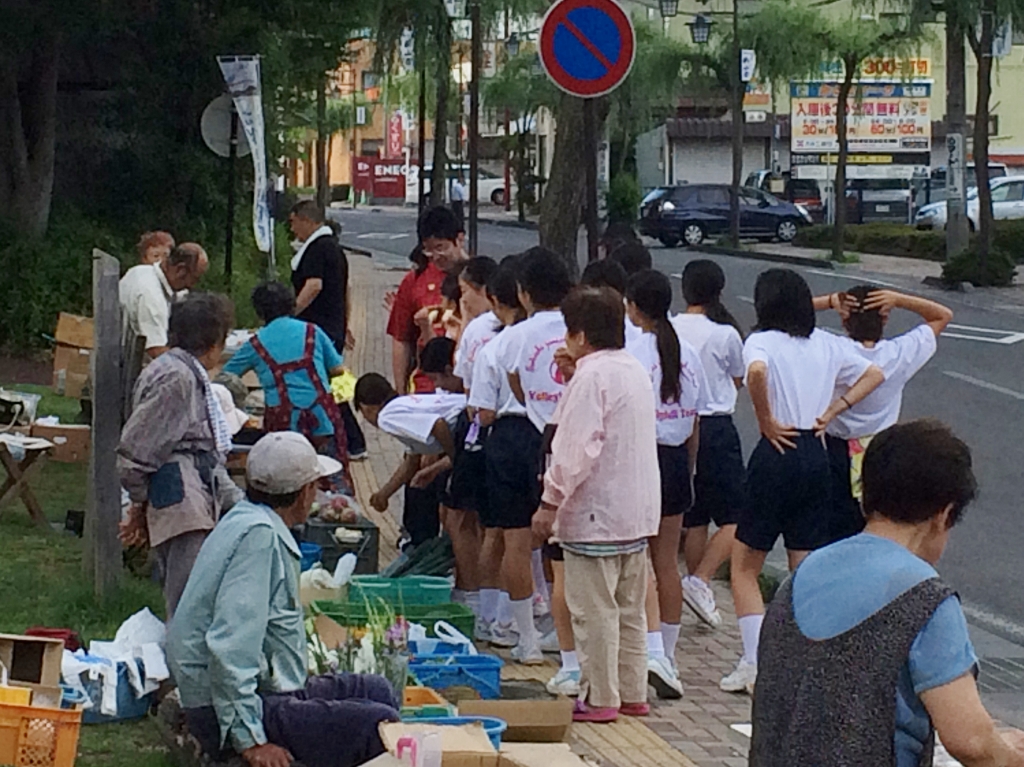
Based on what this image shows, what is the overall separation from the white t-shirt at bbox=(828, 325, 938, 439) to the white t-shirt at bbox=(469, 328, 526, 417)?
1436 mm

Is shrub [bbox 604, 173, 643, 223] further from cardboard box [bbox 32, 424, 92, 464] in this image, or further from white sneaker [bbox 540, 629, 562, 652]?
white sneaker [bbox 540, 629, 562, 652]

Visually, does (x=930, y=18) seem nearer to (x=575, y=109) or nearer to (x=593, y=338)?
(x=575, y=109)

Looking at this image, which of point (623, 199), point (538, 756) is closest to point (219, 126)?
point (538, 756)

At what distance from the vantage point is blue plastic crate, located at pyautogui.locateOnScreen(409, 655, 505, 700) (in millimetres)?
7590

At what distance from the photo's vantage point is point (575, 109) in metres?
16.3

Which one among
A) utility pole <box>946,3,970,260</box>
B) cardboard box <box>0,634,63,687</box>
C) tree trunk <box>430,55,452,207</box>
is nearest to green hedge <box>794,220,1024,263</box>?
utility pole <box>946,3,970,260</box>

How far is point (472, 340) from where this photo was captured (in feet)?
30.2

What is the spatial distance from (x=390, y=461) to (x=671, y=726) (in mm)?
7890

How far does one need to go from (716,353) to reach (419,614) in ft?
6.03

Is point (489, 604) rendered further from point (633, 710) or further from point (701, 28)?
point (701, 28)

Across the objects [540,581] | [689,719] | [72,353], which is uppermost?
[72,353]

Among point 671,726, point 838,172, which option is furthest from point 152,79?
point 838,172

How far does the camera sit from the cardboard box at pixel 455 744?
5832 millimetres

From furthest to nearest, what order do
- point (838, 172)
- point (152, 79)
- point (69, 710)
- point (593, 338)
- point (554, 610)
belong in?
point (838, 172) → point (152, 79) → point (554, 610) → point (593, 338) → point (69, 710)
